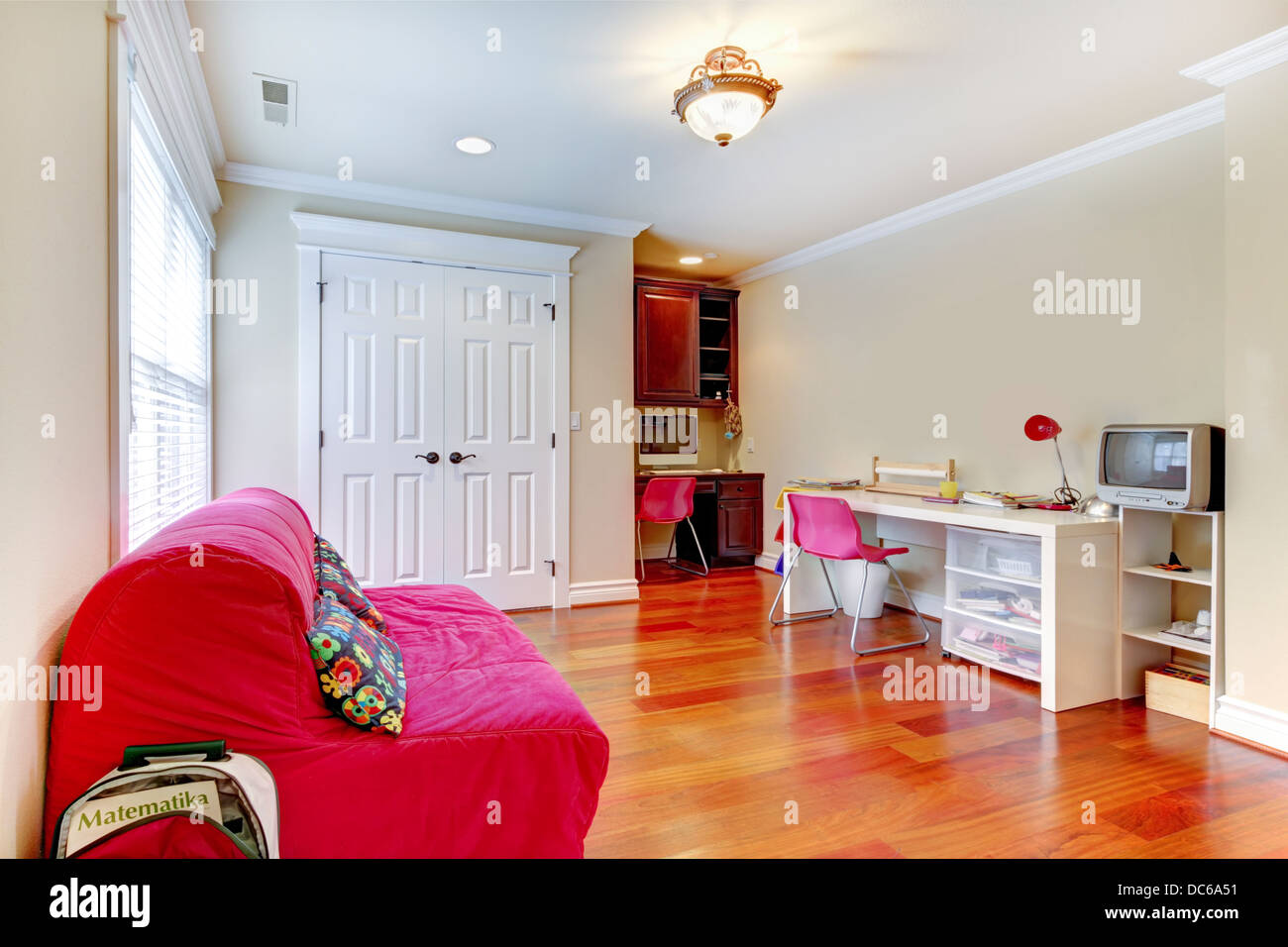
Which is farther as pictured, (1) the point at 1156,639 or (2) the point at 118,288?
(1) the point at 1156,639

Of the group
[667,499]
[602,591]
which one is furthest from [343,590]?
[667,499]

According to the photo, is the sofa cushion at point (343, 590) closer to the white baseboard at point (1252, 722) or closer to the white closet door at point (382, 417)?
the white closet door at point (382, 417)

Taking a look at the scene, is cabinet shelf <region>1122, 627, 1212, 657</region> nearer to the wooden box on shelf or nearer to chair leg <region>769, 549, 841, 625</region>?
the wooden box on shelf

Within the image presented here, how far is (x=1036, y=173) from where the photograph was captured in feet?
12.2

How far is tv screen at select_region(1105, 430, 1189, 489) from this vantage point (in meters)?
2.75

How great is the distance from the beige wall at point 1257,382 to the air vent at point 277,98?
3.73m

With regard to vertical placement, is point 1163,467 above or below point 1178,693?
above

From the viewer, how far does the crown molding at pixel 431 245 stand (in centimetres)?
396

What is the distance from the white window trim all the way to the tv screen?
11.5ft

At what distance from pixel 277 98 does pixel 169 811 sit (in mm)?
2973
